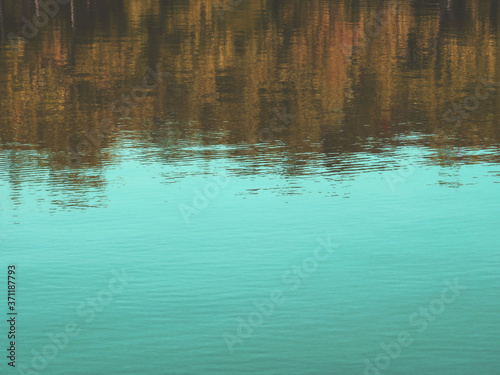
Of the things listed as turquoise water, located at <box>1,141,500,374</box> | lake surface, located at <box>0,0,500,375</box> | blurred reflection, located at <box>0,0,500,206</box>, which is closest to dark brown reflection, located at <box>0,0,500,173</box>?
blurred reflection, located at <box>0,0,500,206</box>

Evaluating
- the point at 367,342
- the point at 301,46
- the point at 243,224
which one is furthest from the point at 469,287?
the point at 301,46

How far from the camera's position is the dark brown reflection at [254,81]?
29.0 m

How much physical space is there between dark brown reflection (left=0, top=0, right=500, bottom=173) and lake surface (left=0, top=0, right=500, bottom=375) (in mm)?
196

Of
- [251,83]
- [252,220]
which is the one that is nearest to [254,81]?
[251,83]

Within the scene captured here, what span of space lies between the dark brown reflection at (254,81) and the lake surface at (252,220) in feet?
0.64

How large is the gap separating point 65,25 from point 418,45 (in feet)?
86.8

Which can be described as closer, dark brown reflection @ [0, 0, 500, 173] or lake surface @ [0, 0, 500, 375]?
lake surface @ [0, 0, 500, 375]

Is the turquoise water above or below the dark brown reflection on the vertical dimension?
below

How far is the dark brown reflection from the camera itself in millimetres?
28984

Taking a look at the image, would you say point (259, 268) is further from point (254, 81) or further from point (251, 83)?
point (254, 81)

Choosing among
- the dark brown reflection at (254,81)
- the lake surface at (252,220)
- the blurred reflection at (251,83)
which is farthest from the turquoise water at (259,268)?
the dark brown reflection at (254,81)

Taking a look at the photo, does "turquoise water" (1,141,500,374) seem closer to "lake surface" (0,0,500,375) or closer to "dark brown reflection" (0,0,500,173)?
"lake surface" (0,0,500,375)

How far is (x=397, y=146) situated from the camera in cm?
2673

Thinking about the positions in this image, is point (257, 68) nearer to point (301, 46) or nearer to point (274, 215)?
point (301, 46)
